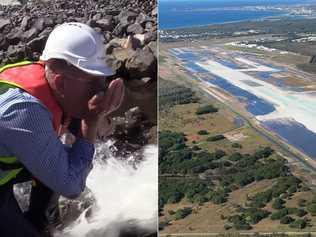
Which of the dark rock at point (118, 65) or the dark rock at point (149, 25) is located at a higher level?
the dark rock at point (149, 25)

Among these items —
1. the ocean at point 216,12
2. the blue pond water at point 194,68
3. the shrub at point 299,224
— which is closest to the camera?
the ocean at point 216,12

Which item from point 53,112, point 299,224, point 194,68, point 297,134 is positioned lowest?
point 299,224

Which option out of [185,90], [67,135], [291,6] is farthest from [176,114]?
[67,135]

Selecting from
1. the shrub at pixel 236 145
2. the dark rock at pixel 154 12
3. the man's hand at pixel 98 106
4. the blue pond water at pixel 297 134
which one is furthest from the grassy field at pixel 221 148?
the man's hand at pixel 98 106

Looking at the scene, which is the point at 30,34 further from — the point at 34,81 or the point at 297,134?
the point at 297,134

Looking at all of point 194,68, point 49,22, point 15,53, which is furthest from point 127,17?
point 194,68

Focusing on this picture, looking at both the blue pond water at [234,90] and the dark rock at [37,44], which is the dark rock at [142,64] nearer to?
the dark rock at [37,44]

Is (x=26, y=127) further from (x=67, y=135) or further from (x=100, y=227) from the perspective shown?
(x=100, y=227)
